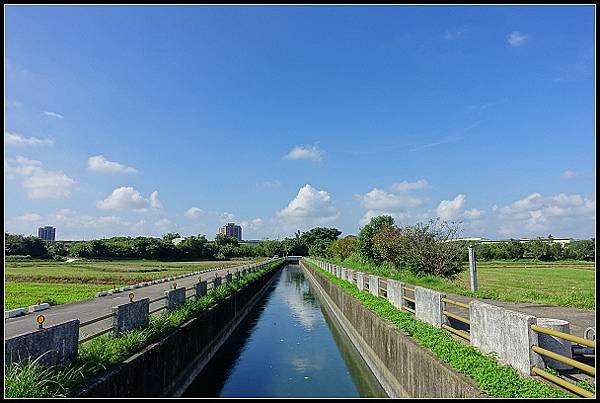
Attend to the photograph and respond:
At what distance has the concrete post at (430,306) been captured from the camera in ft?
34.4

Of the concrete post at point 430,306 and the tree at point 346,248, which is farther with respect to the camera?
the tree at point 346,248

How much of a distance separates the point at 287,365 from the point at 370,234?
91.0 feet

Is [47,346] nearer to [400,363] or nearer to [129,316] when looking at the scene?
[129,316]

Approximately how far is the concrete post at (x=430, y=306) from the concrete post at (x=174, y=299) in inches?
280

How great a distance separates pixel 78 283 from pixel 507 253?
79181mm

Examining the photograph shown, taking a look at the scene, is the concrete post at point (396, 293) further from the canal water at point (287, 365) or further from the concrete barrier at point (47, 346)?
the concrete barrier at point (47, 346)

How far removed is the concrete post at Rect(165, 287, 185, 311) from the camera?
1382 centimetres

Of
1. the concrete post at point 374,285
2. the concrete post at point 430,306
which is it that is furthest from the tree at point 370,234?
the concrete post at point 430,306

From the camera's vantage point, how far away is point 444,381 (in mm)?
7254

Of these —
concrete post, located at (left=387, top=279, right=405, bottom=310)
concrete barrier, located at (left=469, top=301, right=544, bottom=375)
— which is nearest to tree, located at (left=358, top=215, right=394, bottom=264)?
concrete post, located at (left=387, top=279, right=405, bottom=310)

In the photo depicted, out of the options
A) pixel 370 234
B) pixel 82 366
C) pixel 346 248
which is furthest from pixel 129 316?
pixel 346 248

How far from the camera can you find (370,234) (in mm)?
43156

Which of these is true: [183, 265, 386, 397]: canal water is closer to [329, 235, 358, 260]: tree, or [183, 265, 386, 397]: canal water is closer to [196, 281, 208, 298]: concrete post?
[196, 281, 208, 298]: concrete post

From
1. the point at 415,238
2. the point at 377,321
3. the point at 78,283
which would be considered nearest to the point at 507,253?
the point at 415,238
